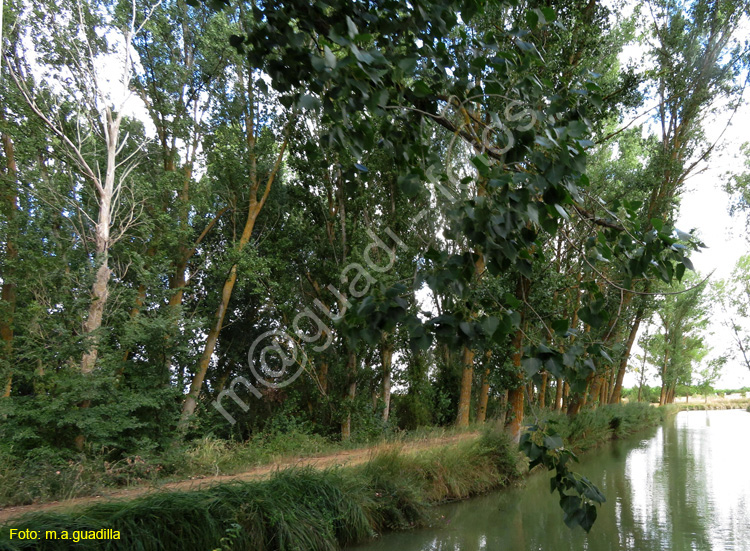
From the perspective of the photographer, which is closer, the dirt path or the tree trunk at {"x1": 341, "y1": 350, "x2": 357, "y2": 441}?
the dirt path

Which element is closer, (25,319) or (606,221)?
(606,221)

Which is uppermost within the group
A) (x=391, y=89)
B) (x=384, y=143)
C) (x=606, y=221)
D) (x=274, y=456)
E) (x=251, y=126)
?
(x=251, y=126)

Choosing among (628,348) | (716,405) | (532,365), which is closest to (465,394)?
(628,348)

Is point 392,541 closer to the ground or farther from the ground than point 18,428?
closer to the ground

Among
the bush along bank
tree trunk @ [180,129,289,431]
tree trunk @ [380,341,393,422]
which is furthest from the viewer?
tree trunk @ [380,341,393,422]

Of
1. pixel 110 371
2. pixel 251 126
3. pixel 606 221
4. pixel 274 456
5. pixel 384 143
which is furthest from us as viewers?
pixel 251 126

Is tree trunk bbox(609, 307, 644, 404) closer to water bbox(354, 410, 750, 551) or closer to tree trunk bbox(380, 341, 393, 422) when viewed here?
water bbox(354, 410, 750, 551)

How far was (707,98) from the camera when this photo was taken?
41.3 feet

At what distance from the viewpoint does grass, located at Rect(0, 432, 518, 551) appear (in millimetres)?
4336

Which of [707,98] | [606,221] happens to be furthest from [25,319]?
[707,98]

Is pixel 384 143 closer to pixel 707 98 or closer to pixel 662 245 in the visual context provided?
pixel 662 245

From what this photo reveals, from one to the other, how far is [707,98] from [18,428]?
16.1m

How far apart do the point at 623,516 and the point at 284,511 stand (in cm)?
541

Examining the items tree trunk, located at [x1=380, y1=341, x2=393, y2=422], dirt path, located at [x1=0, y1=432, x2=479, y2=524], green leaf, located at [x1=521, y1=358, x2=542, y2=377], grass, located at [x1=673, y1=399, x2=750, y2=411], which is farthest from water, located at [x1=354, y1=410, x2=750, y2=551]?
grass, located at [x1=673, y1=399, x2=750, y2=411]
